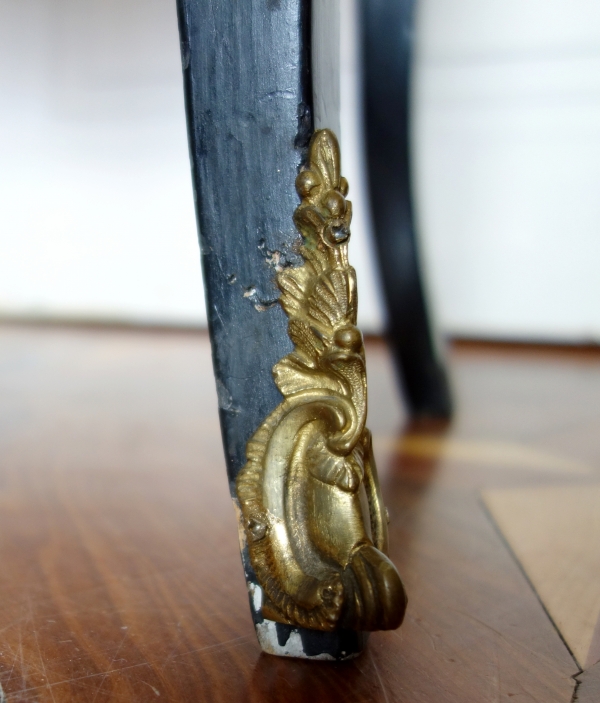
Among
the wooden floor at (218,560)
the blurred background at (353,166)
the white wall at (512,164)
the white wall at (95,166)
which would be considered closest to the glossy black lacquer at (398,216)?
the wooden floor at (218,560)

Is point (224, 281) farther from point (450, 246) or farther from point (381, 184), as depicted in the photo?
point (450, 246)

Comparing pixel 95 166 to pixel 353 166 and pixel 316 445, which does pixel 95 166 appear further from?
pixel 316 445

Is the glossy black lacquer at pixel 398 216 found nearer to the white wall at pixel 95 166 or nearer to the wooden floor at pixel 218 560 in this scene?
the wooden floor at pixel 218 560

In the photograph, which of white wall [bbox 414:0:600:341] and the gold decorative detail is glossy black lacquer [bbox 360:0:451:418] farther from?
white wall [bbox 414:0:600:341]

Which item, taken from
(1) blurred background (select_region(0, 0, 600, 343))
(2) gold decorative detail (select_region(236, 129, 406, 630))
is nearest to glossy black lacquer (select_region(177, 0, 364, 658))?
(2) gold decorative detail (select_region(236, 129, 406, 630))

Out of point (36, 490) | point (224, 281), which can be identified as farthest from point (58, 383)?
point (224, 281)

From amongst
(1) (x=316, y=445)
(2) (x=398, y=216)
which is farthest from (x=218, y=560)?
(2) (x=398, y=216)
